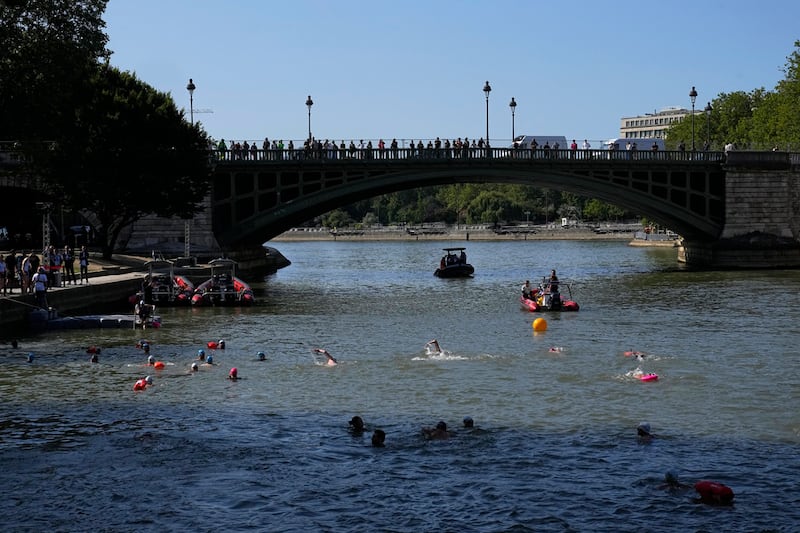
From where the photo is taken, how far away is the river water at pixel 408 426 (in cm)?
2130

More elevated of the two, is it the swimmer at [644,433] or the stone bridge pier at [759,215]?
the stone bridge pier at [759,215]

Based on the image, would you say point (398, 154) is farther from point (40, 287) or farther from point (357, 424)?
point (357, 424)

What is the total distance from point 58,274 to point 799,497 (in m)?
40.2

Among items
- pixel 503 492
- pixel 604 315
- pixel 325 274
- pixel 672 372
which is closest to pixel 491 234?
pixel 325 274

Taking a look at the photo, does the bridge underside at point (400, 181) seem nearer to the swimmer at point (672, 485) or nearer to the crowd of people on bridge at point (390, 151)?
the crowd of people on bridge at point (390, 151)

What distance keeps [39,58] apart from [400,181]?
28.0m

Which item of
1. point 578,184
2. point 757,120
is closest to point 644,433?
point 578,184

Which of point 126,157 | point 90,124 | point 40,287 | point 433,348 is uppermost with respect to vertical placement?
point 90,124

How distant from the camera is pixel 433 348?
41.8 metres

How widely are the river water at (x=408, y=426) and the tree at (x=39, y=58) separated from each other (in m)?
18.0

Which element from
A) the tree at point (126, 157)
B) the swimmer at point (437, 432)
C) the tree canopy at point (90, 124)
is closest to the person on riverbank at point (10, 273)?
the tree canopy at point (90, 124)

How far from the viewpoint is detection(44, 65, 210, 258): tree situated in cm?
7075

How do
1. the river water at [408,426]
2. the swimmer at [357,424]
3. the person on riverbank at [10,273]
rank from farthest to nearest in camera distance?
the person on riverbank at [10,273] → the swimmer at [357,424] → the river water at [408,426]

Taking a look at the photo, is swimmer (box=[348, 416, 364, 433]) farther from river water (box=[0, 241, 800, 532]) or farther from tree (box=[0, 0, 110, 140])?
tree (box=[0, 0, 110, 140])
